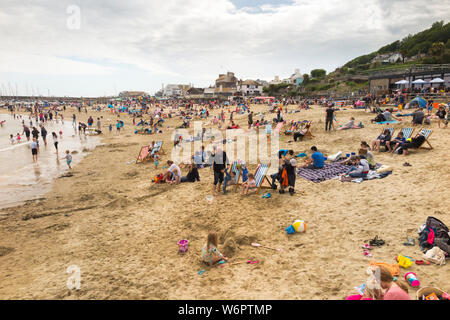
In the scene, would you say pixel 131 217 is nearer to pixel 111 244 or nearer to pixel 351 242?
pixel 111 244

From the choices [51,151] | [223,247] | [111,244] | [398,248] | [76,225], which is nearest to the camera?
[398,248]

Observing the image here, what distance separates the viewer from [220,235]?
5992 millimetres

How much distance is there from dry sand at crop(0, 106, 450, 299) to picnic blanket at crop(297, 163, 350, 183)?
0.42 meters

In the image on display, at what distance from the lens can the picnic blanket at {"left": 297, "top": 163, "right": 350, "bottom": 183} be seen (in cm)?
864

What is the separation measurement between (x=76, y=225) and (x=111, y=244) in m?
1.83

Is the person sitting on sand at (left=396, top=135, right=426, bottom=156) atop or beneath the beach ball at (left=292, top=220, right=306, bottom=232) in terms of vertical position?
atop

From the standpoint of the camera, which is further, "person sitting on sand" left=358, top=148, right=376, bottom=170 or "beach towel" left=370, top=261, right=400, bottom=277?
"person sitting on sand" left=358, top=148, right=376, bottom=170

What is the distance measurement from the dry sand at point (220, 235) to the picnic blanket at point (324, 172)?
422 mm

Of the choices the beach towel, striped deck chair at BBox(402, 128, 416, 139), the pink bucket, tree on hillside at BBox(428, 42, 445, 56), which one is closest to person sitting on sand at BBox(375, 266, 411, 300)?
the beach towel

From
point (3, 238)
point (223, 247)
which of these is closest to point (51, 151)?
point (3, 238)

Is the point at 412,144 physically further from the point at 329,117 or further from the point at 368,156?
the point at 329,117

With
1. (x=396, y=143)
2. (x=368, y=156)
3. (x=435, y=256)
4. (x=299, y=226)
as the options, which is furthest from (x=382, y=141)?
(x=435, y=256)

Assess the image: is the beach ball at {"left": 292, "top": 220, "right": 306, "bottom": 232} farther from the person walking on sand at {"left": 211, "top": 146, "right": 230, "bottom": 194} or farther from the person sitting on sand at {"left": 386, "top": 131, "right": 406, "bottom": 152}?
the person sitting on sand at {"left": 386, "top": 131, "right": 406, "bottom": 152}
